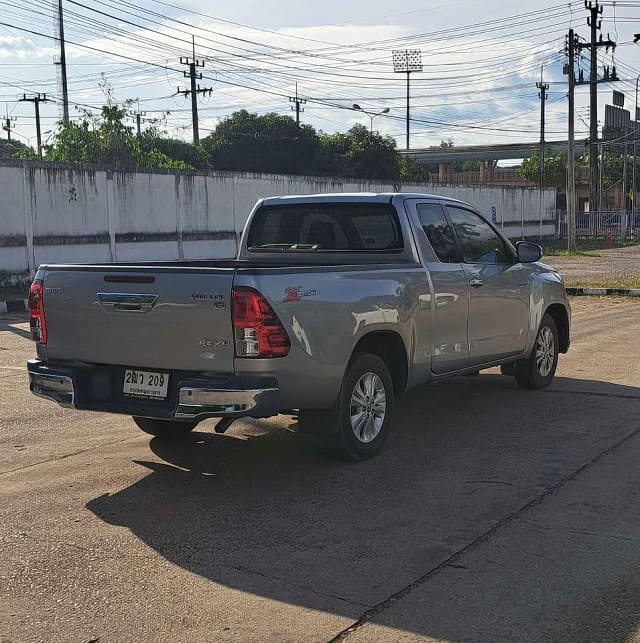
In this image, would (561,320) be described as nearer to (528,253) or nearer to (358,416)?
(528,253)

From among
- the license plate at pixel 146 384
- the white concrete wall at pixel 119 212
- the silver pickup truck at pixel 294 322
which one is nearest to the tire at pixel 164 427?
the silver pickup truck at pixel 294 322

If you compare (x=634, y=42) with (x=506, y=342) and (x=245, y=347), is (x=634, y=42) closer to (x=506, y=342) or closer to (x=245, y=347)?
(x=506, y=342)

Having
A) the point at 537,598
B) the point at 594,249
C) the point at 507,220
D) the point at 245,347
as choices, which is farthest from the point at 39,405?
the point at 507,220

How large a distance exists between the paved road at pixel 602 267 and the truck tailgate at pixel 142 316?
54.6 ft

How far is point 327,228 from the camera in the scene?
25.2ft

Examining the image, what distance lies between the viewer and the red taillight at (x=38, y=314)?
6344 millimetres

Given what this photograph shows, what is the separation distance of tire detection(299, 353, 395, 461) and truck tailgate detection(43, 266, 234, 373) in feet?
2.98

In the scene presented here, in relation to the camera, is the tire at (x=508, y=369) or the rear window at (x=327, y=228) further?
the tire at (x=508, y=369)

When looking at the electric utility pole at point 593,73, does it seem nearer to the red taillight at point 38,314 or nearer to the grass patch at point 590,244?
the grass patch at point 590,244

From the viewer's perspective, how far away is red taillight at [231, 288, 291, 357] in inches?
218

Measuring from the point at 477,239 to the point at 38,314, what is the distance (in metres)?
3.77

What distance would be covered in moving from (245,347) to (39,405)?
3863mm

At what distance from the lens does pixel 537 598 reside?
4223mm

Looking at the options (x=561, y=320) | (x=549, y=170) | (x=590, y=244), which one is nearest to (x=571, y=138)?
(x=590, y=244)
